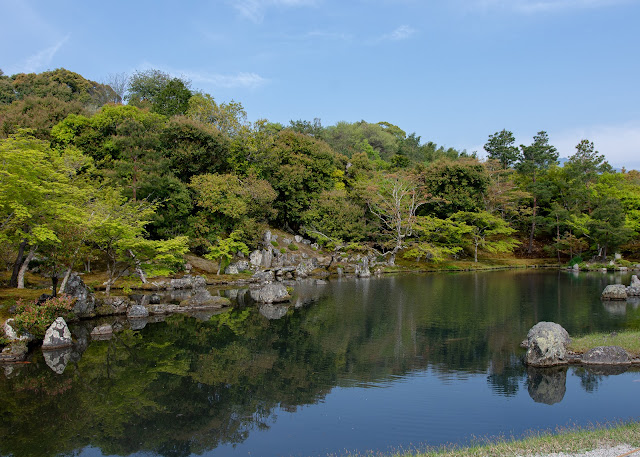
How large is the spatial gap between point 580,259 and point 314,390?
36.9 meters

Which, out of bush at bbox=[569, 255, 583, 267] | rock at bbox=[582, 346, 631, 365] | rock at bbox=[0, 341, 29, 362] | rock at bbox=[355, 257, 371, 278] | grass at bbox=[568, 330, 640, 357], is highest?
bush at bbox=[569, 255, 583, 267]

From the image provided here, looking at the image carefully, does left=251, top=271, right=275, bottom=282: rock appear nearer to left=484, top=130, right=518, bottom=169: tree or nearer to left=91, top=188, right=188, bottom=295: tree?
left=91, top=188, right=188, bottom=295: tree

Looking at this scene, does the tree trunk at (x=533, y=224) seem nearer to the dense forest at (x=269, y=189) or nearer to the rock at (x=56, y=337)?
the dense forest at (x=269, y=189)

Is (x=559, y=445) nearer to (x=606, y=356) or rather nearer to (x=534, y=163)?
(x=606, y=356)

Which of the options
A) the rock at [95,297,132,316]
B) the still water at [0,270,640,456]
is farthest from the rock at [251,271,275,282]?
the still water at [0,270,640,456]

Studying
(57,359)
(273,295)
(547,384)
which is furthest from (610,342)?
(57,359)

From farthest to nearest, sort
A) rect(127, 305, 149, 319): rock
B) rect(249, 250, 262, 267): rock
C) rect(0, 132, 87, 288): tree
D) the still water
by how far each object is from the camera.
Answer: rect(249, 250, 262, 267): rock → rect(127, 305, 149, 319): rock → rect(0, 132, 87, 288): tree → the still water

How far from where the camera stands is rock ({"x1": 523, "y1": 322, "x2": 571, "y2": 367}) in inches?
455

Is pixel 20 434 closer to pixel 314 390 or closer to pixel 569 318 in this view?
pixel 314 390

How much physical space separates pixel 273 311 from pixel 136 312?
6184 millimetres

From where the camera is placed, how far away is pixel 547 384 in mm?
10320

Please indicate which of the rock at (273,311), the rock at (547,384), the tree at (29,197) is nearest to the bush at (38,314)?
the tree at (29,197)

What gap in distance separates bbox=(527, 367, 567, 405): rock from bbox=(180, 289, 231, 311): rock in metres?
15.0

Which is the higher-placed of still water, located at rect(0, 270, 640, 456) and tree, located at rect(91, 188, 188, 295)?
tree, located at rect(91, 188, 188, 295)
